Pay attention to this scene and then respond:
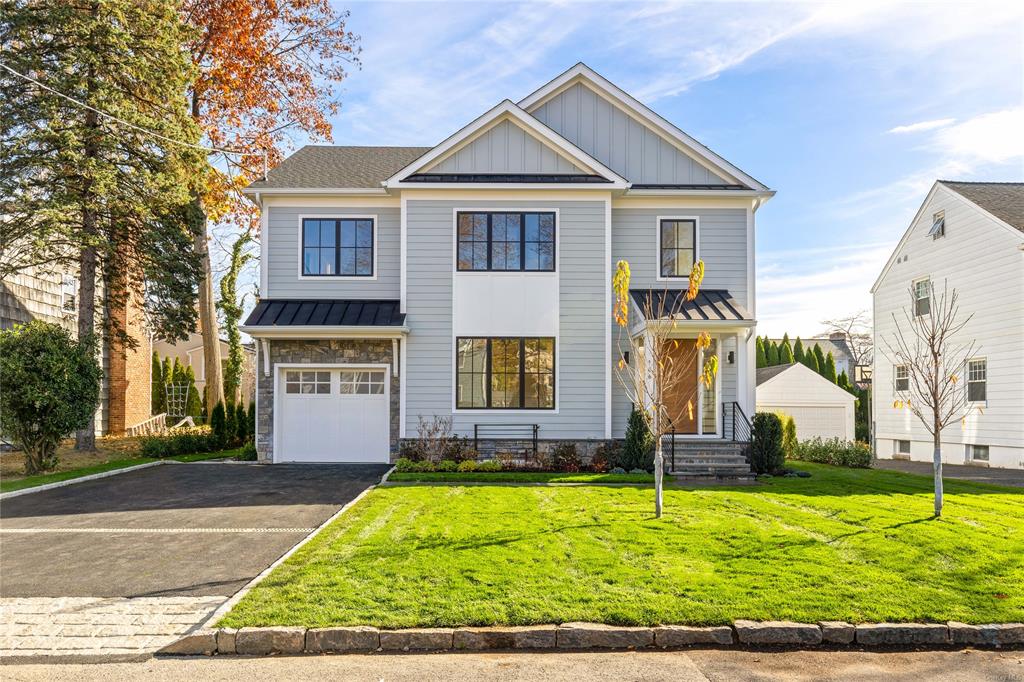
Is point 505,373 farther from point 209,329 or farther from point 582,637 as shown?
point 209,329

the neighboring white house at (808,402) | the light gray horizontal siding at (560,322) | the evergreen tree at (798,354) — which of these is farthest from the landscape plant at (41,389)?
the evergreen tree at (798,354)

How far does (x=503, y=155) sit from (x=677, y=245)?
453 cm

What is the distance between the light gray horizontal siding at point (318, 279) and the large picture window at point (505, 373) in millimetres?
2453

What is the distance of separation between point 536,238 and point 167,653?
11.8 m

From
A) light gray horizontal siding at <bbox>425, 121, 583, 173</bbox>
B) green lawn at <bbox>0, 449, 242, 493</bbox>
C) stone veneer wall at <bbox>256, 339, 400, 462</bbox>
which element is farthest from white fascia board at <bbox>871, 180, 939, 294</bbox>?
green lawn at <bbox>0, 449, 242, 493</bbox>

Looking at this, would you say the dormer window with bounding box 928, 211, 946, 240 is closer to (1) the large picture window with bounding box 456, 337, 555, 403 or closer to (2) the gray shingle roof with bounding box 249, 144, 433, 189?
(1) the large picture window with bounding box 456, 337, 555, 403

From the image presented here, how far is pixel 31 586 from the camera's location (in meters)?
6.41

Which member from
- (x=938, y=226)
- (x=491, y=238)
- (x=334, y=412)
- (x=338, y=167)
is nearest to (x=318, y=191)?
(x=338, y=167)

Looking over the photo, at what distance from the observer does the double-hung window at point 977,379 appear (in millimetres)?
19086

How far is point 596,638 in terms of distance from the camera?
527cm

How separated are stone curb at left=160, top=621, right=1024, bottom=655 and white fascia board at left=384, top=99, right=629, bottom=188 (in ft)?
37.1

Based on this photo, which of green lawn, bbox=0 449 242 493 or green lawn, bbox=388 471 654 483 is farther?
green lawn, bbox=388 471 654 483

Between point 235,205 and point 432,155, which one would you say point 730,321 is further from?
point 235,205

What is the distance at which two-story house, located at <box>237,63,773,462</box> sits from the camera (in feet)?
50.0
